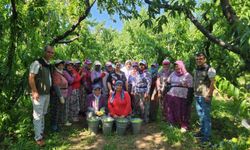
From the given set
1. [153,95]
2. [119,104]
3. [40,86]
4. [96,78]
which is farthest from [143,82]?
[40,86]

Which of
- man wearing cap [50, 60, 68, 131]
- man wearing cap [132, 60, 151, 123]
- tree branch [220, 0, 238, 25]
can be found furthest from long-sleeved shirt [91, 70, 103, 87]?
tree branch [220, 0, 238, 25]

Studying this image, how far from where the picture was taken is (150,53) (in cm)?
1186

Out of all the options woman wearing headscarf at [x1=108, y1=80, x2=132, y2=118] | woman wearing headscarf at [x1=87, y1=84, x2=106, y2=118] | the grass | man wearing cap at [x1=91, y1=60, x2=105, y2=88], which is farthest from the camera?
man wearing cap at [x1=91, y1=60, x2=105, y2=88]

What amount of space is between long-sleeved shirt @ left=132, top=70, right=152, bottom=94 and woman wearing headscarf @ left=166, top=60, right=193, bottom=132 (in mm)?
585

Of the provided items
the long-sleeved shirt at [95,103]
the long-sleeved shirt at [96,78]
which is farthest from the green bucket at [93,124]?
the long-sleeved shirt at [96,78]

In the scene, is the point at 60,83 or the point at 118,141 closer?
the point at 118,141

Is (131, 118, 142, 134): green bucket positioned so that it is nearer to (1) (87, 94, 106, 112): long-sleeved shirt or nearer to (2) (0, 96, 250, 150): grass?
(2) (0, 96, 250, 150): grass

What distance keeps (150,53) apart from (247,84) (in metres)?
8.60

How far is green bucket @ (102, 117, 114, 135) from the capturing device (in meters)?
7.78

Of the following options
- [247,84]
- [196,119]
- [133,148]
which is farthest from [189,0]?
[196,119]

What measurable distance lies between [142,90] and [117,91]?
799 millimetres

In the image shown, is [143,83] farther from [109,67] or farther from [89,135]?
[89,135]

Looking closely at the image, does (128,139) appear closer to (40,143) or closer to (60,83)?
(40,143)

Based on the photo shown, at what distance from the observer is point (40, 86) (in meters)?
6.87
